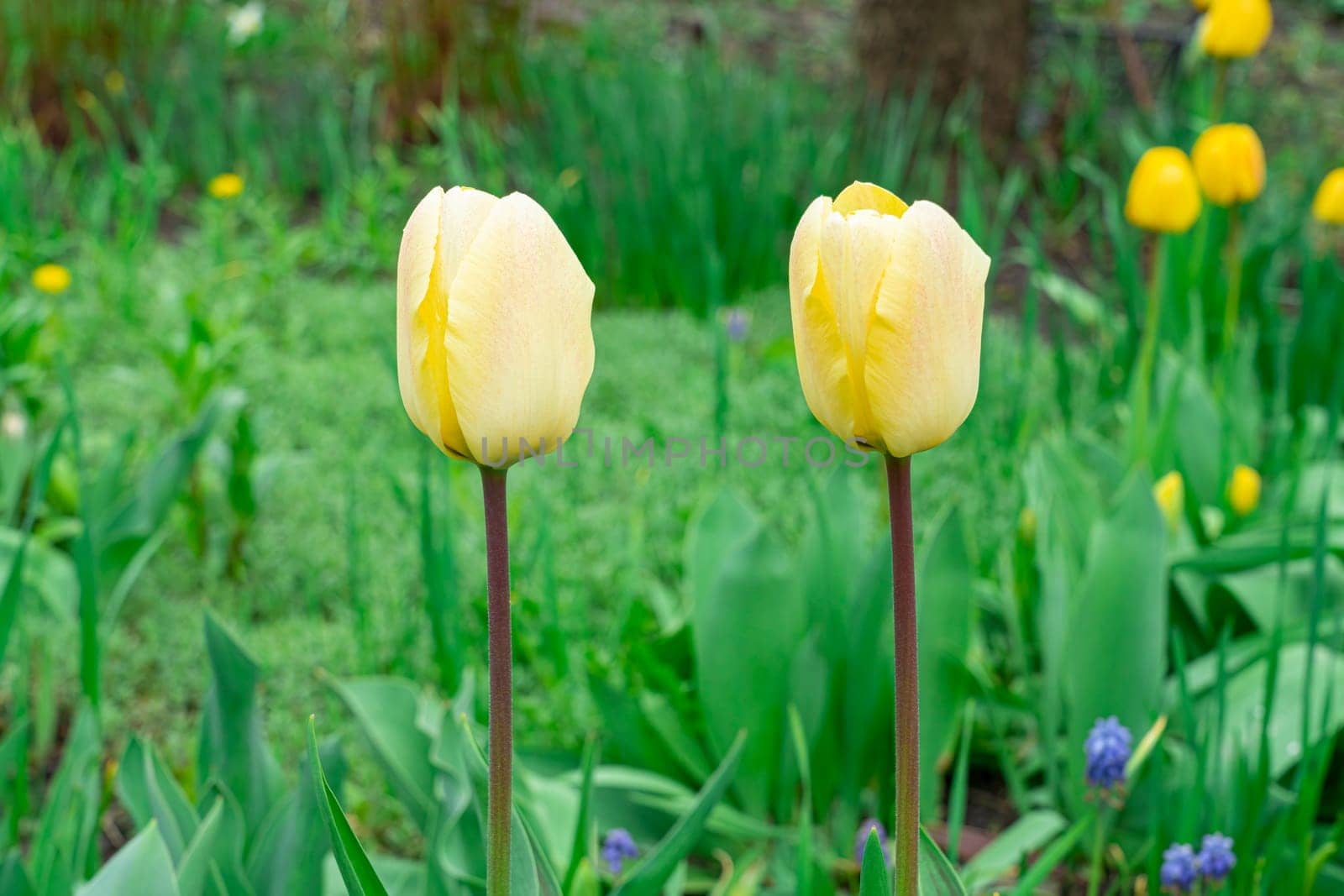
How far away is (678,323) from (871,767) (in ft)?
5.25

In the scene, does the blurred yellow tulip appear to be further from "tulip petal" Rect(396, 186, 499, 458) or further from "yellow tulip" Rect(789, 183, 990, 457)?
"tulip petal" Rect(396, 186, 499, 458)

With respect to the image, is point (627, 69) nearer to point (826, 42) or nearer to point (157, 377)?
point (157, 377)

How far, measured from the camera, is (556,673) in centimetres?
149

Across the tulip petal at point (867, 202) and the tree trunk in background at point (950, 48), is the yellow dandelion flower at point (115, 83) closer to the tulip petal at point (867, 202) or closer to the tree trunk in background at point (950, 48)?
the tree trunk in background at point (950, 48)

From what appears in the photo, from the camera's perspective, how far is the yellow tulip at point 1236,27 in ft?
6.40

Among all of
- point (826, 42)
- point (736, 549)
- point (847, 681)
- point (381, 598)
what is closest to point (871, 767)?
point (847, 681)

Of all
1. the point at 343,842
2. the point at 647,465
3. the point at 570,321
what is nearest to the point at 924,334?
the point at 570,321

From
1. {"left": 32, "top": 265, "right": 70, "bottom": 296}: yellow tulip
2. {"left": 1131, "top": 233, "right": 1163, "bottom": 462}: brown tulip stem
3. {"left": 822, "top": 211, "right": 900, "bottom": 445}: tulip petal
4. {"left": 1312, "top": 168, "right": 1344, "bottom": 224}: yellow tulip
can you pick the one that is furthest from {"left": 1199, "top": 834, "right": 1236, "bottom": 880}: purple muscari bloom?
{"left": 32, "top": 265, "right": 70, "bottom": 296}: yellow tulip

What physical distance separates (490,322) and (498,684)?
0.57ft

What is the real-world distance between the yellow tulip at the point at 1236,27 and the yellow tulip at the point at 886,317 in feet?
5.38

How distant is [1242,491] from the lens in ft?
5.38

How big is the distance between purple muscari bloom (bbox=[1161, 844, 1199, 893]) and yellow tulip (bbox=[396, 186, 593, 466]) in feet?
2.27

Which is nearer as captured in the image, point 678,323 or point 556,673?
point 556,673

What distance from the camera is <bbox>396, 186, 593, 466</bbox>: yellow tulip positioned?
552 mm
